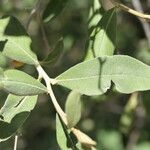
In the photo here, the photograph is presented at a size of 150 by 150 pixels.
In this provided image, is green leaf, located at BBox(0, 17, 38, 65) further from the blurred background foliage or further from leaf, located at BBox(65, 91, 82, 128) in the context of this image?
the blurred background foliage

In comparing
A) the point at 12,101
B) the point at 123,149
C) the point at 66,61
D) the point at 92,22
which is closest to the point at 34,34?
the point at 66,61

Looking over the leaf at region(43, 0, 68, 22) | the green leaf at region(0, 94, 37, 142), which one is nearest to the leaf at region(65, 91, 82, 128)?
the green leaf at region(0, 94, 37, 142)

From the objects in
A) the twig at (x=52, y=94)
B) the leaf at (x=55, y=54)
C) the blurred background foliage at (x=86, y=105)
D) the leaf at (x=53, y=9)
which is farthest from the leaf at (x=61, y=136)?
the blurred background foliage at (x=86, y=105)

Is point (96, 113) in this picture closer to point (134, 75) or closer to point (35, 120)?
point (35, 120)

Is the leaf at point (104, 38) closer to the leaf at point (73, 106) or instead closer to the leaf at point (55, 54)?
the leaf at point (55, 54)

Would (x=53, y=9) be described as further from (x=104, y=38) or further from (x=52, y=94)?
(x=52, y=94)

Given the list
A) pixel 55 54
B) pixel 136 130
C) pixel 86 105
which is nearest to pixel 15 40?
pixel 55 54
